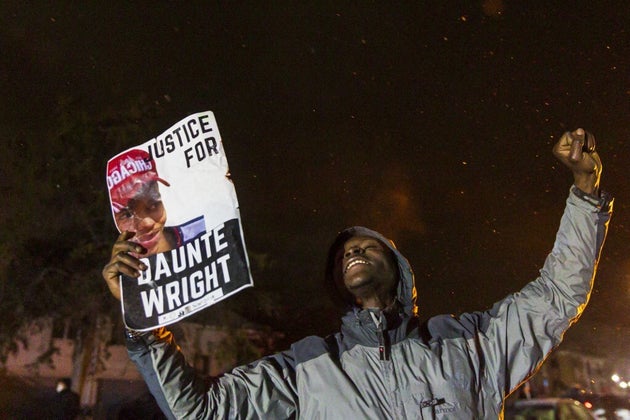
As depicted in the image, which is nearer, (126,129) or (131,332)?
(131,332)

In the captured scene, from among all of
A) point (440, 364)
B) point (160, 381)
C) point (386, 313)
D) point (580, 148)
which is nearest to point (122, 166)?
point (160, 381)

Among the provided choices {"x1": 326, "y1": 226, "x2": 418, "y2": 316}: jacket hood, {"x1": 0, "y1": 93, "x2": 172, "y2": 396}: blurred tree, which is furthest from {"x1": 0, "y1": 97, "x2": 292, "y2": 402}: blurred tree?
Result: {"x1": 326, "y1": 226, "x2": 418, "y2": 316}: jacket hood

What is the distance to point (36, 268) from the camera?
14734 mm

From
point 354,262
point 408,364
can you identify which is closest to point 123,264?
point 354,262

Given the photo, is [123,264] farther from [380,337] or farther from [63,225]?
[63,225]

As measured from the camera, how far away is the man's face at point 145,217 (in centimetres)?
277

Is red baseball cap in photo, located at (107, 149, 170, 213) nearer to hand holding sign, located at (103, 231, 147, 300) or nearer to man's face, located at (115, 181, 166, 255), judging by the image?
man's face, located at (115, 181, 166, 255)

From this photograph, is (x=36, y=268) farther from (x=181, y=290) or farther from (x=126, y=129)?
(x=181, y=290)

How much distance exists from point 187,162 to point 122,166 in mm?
337

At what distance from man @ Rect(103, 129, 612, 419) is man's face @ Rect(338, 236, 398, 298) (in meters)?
0.26

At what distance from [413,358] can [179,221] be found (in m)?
1.24

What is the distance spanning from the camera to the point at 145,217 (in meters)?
2.79

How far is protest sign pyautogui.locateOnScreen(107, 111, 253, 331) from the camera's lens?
2.62 metres

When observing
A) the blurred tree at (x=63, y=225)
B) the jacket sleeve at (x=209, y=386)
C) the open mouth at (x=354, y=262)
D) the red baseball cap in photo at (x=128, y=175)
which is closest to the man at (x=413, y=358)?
the jacket sleeve at (x=209, y=386)
